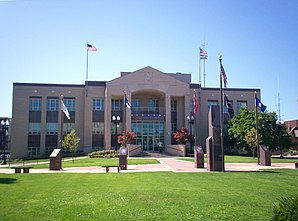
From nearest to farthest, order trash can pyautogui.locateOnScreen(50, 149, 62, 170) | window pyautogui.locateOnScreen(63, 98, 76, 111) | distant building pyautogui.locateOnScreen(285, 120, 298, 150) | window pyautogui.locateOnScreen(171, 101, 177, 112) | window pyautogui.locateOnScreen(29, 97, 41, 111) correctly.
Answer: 1. trash can pyautogui.locateOnScreen(50, 149, 62, 170)
2. window pyautogui.locateOnScreen(29, 97, 41, 111)
3. window pyautogui.locateOnScreen(63, 98, 76, 111)
4. window pyautogui.locateOnScreen(171, 101, 177, 112)
5. distant building pyautogui.locateOnScreen(285, 120, 298, 150)

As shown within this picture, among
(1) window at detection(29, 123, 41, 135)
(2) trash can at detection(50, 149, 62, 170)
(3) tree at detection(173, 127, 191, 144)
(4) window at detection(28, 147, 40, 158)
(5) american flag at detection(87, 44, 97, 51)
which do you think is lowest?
(4) window at detection(28, 147, 40, 158)

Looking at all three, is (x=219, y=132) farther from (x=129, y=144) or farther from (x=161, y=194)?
(x=129, y=144)

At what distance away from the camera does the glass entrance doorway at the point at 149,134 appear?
51375 mm

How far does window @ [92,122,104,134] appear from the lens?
52.1 m

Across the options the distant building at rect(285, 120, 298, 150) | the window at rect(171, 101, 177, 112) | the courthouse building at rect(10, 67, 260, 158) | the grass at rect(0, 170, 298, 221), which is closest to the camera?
the grass at rect(0, 170, 298, 221)

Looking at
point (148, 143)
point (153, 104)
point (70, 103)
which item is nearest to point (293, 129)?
point (153, 104)

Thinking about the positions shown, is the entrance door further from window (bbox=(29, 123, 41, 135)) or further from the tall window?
window (bbox=(29, 123, 41, 135))

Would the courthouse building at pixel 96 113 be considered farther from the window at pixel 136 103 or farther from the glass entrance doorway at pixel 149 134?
the window at pixel 136 103

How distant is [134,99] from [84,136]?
1116cm

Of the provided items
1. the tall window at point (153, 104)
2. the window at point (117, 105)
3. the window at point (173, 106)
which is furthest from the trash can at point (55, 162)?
the window at point (173, 106)

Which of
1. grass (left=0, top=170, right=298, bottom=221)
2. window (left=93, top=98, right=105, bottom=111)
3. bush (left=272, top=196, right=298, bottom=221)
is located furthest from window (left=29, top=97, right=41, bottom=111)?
bush (left=272, top=196, right=298, bottom=221)

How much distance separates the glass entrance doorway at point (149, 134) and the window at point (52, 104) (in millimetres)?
13879

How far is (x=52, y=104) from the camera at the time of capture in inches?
2051

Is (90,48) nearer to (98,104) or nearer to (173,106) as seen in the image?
(98,104)
